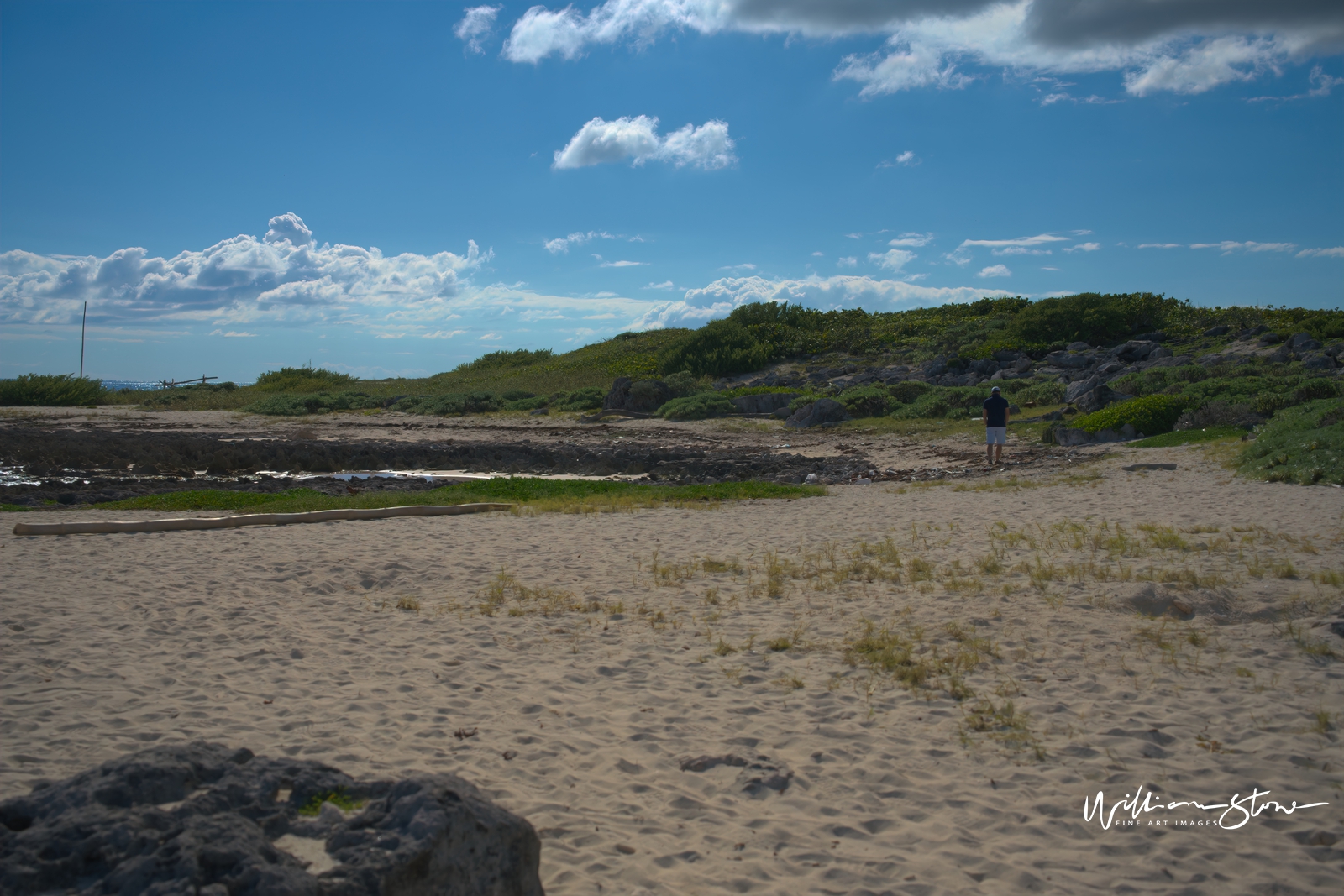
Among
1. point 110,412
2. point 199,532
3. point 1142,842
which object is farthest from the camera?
point 110,412

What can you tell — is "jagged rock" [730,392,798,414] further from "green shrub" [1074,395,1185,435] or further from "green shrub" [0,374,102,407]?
"green shrub" [0,374,102,407]

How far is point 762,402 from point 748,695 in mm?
25056

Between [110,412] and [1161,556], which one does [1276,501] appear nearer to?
[1161,556]

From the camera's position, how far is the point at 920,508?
42.0ft

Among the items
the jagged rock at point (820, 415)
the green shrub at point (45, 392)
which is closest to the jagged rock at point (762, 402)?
the jagged rock at point (820, 415)

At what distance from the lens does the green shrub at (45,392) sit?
147 feet

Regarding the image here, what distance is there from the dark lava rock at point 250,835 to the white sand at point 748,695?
40.3 inches

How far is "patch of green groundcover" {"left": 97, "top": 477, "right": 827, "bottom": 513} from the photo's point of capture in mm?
13391

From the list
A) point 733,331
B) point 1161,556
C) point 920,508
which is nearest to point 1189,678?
point 1161,556

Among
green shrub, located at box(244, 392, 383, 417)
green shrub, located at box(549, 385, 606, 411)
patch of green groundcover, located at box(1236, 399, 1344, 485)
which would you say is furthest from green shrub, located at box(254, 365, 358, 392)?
patch of green groundcover, located at box(1236, 399, 1344, 485)

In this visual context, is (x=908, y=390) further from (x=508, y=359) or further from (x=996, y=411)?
(x=508, y=359)

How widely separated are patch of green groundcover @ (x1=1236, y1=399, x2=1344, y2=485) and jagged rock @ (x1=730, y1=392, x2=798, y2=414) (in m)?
16.6

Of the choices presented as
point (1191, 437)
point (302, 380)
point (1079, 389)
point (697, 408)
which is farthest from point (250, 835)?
point (302, 380)

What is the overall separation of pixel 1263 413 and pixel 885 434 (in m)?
9.02
